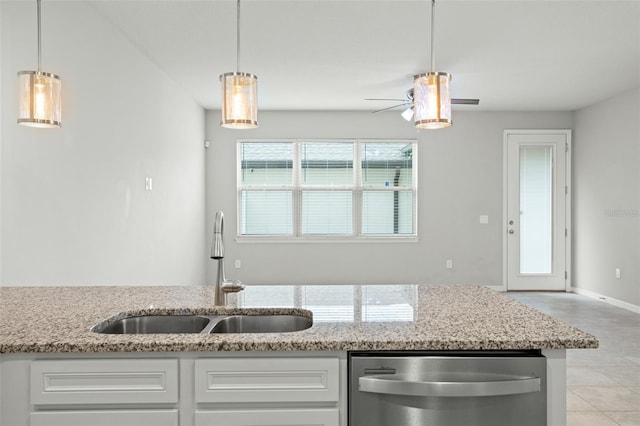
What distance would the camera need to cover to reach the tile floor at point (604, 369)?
2.77 m

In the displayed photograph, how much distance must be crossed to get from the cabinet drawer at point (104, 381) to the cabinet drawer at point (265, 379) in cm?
9

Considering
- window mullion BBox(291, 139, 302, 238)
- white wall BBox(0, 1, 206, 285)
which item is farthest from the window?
white wall BBox(0, 1, 206, 285)

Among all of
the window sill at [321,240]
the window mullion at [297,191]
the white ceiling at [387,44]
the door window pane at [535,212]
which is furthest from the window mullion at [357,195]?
the door window pane at [535,212]

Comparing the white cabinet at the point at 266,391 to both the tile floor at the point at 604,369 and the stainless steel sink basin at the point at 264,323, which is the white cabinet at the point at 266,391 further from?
the tile floor at the point at 604,369

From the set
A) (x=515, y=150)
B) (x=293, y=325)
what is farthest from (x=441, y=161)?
(x=293, y=325)

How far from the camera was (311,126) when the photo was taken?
22.0 ft

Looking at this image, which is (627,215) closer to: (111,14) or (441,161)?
(441,161)

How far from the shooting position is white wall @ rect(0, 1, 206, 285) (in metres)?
2.45

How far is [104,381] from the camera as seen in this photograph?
1293 millimetres

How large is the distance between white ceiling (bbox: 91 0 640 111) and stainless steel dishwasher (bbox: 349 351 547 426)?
2.69 meters

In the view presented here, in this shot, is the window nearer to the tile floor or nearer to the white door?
the white door

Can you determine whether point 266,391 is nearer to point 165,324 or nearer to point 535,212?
point 165,324

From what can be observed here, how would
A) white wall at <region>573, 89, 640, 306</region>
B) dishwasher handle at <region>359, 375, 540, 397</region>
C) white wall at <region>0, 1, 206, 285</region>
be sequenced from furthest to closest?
white wall at <region>573, 89, 640, 306</region>
white wall at <region>0, 1, 206, 285</region>
dishwasher handle at <region>359, 375, 540, 397</region>

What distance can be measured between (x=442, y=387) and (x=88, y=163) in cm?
285
